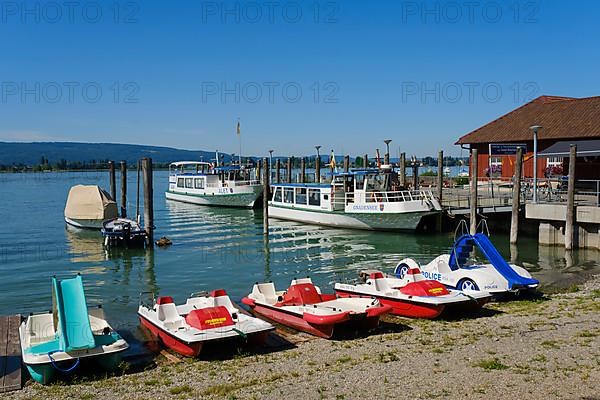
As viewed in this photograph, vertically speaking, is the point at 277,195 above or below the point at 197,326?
above

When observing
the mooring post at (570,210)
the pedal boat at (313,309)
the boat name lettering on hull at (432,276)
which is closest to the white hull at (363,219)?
the mooring post at (570,210)

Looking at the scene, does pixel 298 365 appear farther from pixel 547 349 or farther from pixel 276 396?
pixel 547 349

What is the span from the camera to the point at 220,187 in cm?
5250

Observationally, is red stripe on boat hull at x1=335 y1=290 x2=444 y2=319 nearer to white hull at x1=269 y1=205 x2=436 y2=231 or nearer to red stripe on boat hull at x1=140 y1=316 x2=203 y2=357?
red stripe on boat hull at x1=140 y1=316 x2=203 y2=357

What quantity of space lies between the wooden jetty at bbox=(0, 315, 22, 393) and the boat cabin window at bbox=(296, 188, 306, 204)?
81.4 ft

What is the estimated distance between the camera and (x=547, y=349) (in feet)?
33.3

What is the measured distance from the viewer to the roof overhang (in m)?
29.2

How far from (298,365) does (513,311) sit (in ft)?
20.4

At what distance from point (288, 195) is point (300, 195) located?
1.81 m

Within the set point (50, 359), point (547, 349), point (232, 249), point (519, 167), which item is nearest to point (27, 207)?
point (232, 249)

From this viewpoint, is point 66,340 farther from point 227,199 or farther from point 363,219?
point 227,199

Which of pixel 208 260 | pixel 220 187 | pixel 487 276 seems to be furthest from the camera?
pixel 220 187

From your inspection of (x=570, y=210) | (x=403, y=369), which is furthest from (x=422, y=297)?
(x=570, y=210)

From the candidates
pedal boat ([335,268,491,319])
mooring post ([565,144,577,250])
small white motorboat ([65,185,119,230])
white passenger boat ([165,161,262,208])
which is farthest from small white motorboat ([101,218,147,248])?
white passenger boat ([165,161,262,208])
